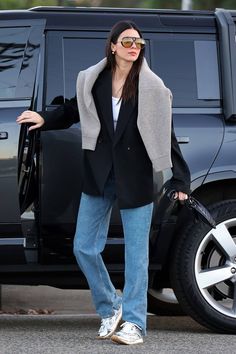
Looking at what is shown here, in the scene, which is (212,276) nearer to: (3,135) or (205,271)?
(205,271)

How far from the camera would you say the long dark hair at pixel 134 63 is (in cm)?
540

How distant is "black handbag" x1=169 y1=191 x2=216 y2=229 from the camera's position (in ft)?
18.2

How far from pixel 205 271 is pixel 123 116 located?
1.10m

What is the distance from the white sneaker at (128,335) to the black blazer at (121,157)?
27.0 inches

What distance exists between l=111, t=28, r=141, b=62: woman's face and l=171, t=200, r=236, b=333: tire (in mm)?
1073

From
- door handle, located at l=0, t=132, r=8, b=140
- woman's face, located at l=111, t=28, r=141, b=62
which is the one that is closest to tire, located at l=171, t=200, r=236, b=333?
woman's face, located at l=111, t=28, r=141, b=62

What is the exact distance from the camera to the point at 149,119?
211 inches

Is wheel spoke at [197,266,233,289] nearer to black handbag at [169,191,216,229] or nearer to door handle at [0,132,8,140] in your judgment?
black handbag at [169,191,216,229]

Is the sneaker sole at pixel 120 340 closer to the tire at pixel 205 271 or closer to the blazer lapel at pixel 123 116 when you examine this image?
the tire at pixel 205 271

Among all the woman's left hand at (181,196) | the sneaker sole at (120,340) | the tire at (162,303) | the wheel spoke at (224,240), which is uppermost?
the woman's left hand at (181,196)

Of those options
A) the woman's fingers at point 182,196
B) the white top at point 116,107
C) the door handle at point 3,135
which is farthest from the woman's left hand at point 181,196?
the door handle at point 3,135

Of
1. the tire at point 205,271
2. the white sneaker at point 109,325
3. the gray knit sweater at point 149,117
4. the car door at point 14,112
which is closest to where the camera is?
the gray knit sweater at point 149,117

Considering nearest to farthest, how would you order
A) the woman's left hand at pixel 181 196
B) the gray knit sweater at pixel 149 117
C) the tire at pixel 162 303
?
the gray knit sweater at pixel 149 117, the woman's left hand at pixel 181 196, the tire at pixel 162 303

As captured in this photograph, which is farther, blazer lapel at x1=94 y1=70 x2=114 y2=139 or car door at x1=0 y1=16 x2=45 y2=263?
car door at x1=0 y1=16 x2=45 y2=263
